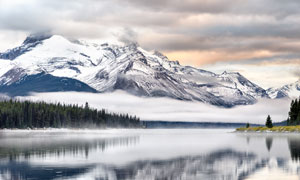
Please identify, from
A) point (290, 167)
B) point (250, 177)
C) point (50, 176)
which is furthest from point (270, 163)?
point (50, 176)

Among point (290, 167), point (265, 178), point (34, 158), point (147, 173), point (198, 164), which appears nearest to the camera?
point (265, 178)

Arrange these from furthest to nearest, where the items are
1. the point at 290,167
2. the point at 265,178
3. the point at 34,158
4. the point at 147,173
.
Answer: the point at 34,158, the point at 290,167, the point at 147,173, the point at 265,178

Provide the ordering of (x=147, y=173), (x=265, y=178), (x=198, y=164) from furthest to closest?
(x=198, y=164) < (x=147, y=173) < (x=265, y=178)

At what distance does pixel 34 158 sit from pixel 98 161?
36.6 feet

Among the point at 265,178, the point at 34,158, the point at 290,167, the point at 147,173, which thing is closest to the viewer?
the point at 265,178

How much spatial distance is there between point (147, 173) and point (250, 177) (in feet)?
40.1

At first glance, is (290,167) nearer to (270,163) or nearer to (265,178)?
(270,163)

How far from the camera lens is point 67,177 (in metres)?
56.8

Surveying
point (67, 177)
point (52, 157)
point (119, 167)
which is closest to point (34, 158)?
point (52, 157)

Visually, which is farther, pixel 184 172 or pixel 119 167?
pixel 119 167

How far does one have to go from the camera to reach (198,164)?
71125 millimetres

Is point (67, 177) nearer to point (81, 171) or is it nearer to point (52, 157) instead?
point (81, 171)

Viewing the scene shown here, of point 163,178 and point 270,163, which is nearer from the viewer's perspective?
point 163,178

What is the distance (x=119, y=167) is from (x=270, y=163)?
21254 millimetres
